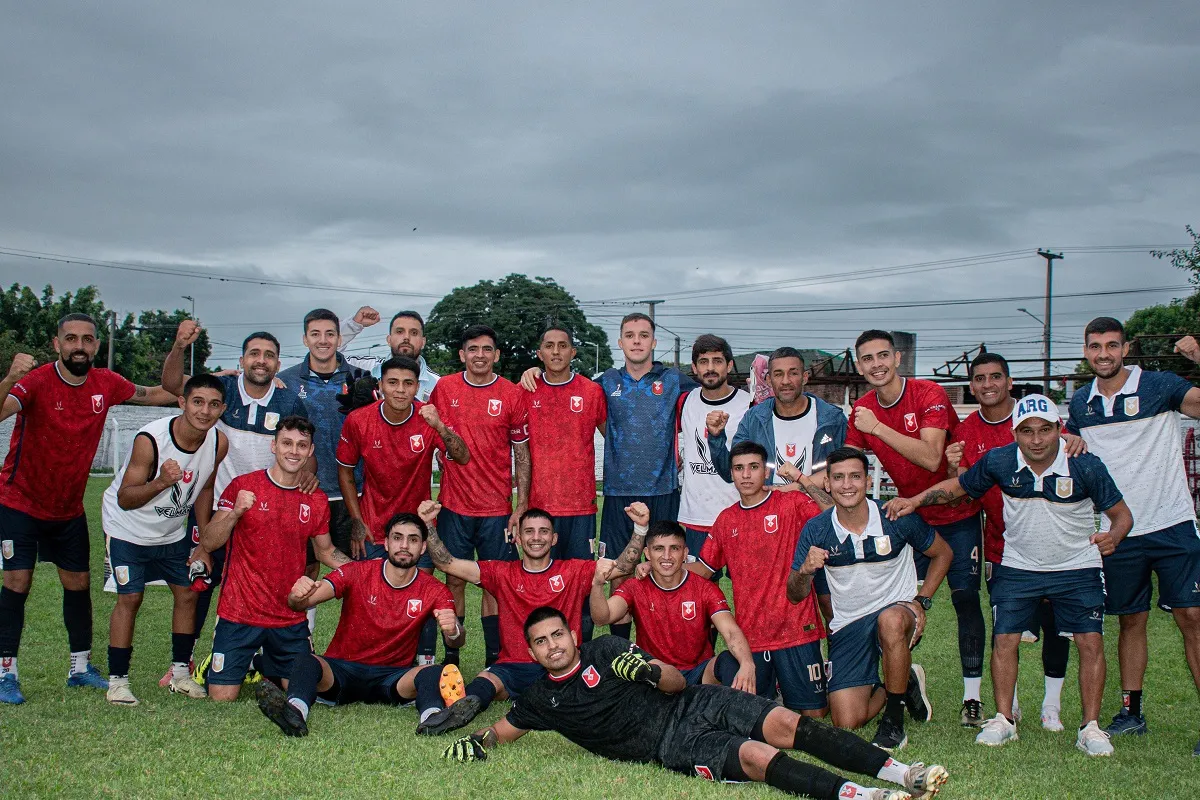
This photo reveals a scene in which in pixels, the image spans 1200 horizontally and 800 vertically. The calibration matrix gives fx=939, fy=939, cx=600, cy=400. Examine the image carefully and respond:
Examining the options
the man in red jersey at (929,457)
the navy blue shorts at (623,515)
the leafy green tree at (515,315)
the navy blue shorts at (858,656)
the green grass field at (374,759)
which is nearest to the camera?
the green grass field at (374,759)

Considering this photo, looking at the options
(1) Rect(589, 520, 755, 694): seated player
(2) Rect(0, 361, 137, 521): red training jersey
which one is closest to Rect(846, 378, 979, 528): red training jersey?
(1) Rect(589, 520, 755, 694): seated player

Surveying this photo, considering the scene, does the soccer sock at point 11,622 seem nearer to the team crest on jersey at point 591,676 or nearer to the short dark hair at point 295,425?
the short dark hair at point 295,425

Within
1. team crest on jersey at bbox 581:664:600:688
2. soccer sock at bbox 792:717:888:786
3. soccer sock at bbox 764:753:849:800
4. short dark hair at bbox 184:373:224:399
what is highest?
short dark hair at bbox 184:373:224:399

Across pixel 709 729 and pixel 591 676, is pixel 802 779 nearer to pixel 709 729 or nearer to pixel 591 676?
pixel 709 729

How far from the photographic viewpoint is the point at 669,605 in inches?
251

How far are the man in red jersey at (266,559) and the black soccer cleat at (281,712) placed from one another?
42.8 inches

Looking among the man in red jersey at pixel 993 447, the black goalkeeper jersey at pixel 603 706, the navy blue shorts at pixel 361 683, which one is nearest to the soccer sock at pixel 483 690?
the navy blue shorts at pixel 361 683

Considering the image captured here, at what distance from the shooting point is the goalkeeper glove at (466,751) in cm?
503

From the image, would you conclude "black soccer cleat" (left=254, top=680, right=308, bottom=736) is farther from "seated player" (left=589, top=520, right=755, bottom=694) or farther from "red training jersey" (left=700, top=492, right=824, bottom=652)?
"red training jersey" (left=700, top=492, right=824, bottom=652)

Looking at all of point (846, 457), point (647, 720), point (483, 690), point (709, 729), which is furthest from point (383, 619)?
point (846, 457)

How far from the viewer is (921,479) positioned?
7012 mm

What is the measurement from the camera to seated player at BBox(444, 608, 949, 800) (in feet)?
15.8

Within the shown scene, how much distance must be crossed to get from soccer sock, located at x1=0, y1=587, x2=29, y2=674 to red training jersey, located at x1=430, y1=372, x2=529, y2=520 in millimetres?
3104

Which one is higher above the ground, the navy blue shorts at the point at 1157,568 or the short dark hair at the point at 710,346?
the short dark hair at the point at 710,346
